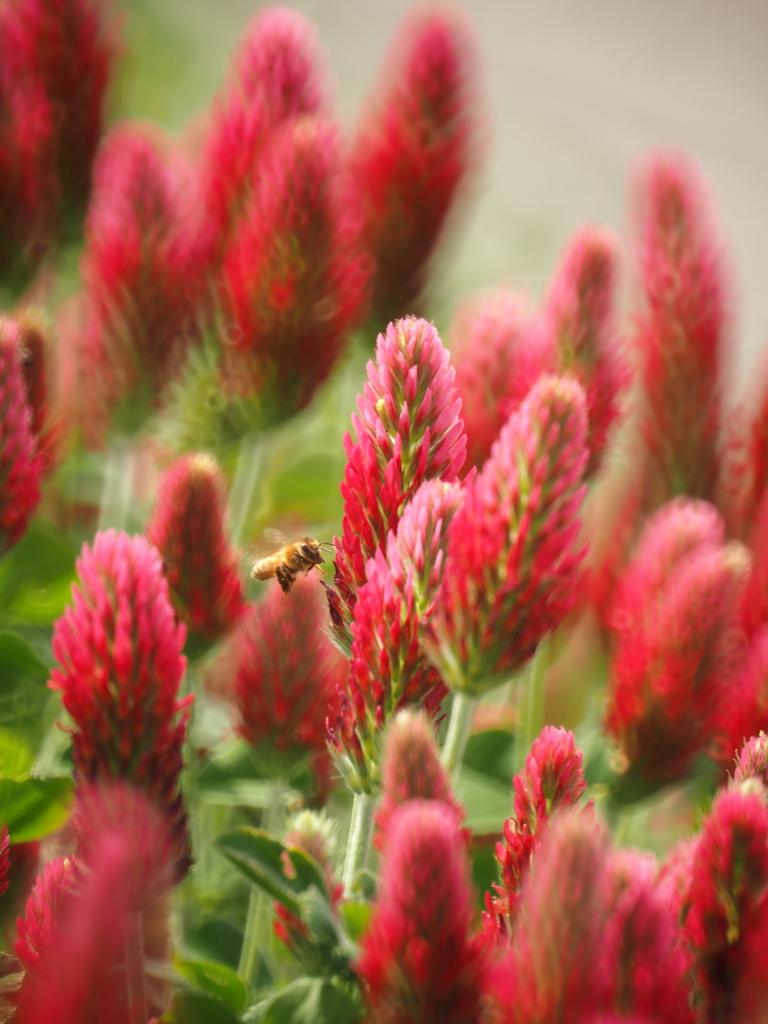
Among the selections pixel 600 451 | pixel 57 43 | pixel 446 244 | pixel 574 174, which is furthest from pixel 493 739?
pixel 574 174

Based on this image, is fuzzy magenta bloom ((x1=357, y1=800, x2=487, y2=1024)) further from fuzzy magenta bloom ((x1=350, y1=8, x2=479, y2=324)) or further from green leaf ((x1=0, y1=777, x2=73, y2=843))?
fuzzy magenta bloom ((x1=350, y1=8, x2=479, y2=324))

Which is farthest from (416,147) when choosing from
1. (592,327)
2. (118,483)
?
(118,483)

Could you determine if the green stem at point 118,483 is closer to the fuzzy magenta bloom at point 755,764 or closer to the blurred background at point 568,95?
the fuzzy magenta bloom at point 755,764

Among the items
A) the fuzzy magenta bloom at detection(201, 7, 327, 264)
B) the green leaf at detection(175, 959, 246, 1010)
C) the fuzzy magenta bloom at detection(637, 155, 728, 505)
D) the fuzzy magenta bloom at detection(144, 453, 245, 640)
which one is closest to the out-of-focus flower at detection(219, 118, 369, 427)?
the fuzzy magenta bloom at detection(201, 7, 327, 264)

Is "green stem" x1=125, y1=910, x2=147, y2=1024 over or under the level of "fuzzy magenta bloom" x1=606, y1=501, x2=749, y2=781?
under

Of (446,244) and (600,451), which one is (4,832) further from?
(446,244)

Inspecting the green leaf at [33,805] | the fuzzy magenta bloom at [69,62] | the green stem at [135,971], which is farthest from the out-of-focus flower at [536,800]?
the fuzzy magenta bloom at [69,62]

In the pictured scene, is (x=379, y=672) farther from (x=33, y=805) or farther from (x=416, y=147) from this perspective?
(x=416, y=147)
